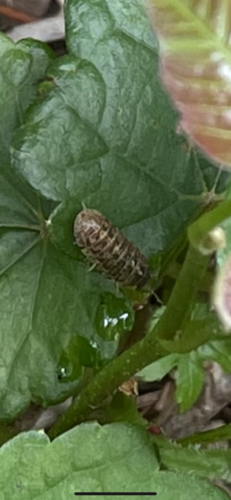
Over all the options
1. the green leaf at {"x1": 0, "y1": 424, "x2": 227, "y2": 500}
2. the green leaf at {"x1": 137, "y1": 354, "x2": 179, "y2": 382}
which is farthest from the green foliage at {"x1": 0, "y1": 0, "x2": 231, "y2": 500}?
the green leaf at {"x1": 137, "y1": 354, "x2": 179, "y2": 382}

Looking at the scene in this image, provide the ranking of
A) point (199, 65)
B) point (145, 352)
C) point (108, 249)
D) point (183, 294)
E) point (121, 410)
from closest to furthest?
point (199, 65), point (183, 294), point (145, 352), point (108, 249), point (121, 410)

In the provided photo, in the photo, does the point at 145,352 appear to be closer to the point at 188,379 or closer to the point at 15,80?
the point at 188,379

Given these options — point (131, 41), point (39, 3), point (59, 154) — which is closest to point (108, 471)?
point (59, 154)

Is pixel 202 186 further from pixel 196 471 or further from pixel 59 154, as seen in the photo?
pixel 196 471

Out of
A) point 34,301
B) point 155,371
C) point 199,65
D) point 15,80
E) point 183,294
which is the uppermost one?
point 199,65

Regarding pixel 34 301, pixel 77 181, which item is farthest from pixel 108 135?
pixel 34 301

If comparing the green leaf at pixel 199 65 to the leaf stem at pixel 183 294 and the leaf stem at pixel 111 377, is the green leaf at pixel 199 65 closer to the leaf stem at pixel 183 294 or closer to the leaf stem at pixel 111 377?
the leaf stem at pixel 183 294

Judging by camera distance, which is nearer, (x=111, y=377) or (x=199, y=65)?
(x=199, y=65)

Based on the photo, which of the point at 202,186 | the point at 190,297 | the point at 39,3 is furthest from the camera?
the point at 39,3
